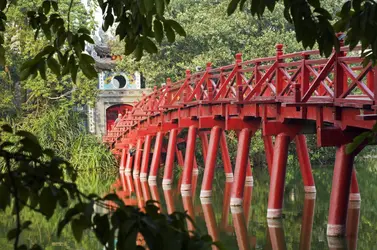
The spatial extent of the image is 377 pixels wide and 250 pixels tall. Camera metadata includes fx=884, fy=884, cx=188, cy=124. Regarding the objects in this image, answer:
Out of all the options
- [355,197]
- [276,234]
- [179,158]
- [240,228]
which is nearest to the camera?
[276,234]

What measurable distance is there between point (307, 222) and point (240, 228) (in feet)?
4.44

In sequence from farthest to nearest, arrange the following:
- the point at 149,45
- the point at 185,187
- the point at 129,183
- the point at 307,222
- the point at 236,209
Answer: the point at 129,183 → the point at 185,187 → the point at 236,209 → the point at 307,222 → the point at 149,45

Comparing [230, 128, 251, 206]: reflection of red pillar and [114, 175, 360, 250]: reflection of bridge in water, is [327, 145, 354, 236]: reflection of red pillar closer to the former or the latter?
[114, 175, 360, 250]: reflection of bridge in water

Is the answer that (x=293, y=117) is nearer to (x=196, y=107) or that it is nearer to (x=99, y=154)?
(x=196, y=107)

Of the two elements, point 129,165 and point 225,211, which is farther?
point 129,165

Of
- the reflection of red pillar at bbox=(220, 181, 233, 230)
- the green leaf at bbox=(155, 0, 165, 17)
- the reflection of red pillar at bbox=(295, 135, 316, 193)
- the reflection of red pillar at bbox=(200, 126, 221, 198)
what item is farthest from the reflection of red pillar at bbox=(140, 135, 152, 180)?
the green leaf at bbox=(155, 0, 165, 17)

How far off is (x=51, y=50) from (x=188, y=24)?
105 feet

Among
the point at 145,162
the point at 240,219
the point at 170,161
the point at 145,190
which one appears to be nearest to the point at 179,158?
the point at 145,162

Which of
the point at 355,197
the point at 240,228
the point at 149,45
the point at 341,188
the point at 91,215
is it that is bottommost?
the point at 240,228

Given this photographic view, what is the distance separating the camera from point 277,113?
1575 cm

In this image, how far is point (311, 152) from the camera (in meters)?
34.8

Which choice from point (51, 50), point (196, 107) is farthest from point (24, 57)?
point (51, 50)

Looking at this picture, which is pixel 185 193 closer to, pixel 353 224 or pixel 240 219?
pixel 240 219

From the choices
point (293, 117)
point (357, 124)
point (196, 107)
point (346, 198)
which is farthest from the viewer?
point (196, 107)
